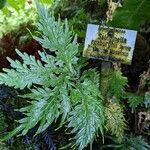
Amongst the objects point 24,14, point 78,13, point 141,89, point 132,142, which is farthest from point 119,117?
point 24,14

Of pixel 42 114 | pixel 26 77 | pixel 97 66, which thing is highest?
pixel 97 66

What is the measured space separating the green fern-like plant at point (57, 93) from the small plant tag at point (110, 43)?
9.3 inches

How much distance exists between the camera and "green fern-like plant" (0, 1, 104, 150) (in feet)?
4.46

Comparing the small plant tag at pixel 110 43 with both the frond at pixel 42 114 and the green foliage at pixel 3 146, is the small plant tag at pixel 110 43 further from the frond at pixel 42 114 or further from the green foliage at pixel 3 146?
the green foliage at pixel 3 146

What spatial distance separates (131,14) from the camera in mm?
1808

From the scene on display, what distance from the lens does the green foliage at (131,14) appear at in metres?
1.78

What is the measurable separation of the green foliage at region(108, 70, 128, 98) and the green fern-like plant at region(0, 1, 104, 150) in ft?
0.95

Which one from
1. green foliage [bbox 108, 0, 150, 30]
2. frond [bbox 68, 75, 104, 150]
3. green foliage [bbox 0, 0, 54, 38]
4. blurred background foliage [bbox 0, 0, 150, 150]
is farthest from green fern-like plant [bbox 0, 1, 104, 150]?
green foliage [bbox 0, 0, 54, 38]

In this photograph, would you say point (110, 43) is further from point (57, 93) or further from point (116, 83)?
point (57, 93)

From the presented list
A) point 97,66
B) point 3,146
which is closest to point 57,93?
point 3,146

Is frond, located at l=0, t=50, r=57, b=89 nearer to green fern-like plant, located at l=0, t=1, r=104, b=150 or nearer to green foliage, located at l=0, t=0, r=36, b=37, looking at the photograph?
green fern-like plant, located at l=0, t=1, r=104, b=150

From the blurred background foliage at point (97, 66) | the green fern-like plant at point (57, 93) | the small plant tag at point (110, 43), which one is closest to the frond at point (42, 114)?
the green fern-like plant at point (57, 93)

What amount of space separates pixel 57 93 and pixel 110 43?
42 cm

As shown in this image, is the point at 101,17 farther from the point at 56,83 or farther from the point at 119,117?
the point at 56,83
